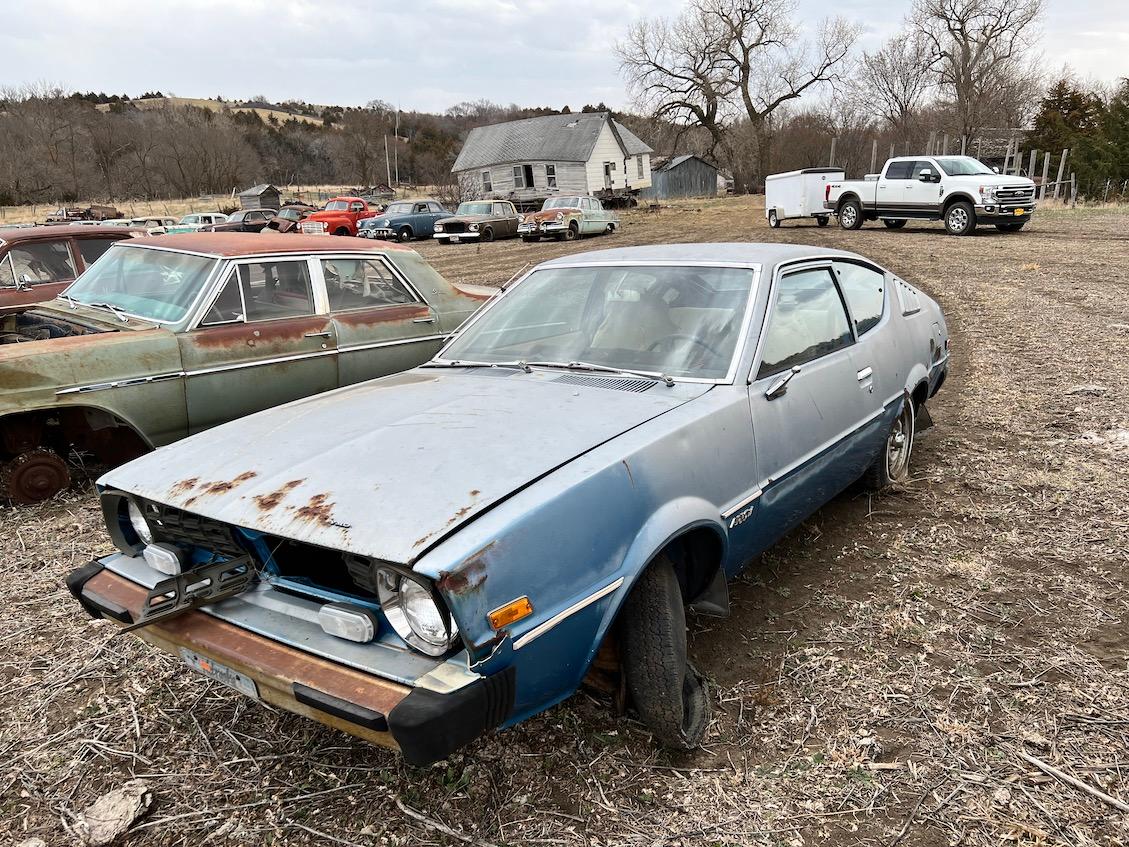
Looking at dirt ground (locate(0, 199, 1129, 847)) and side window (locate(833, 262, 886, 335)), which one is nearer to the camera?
dirt ground (locate(0, 199, 1129, 847))

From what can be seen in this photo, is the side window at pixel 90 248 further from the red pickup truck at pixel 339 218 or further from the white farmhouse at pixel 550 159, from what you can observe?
the white farmhouse at pixel 550 159

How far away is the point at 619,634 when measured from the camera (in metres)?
2.51

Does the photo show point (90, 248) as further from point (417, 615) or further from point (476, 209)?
point (476, 209)

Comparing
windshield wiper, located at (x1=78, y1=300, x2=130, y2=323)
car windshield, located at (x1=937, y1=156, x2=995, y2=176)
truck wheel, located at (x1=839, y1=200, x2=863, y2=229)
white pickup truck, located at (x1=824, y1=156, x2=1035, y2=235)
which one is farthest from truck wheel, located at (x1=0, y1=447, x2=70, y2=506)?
truck wheel, located at (x1=839, y1=200, x2=863, y2=229)

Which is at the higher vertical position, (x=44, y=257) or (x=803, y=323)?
(x=44, y=257)

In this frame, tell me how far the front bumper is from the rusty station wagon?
284 centimetres

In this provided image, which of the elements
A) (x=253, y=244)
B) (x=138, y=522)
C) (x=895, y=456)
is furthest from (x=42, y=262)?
A: (x=895, y=456)

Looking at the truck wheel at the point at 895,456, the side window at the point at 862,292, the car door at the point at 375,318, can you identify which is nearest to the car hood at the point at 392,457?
the side window at the point at 862,292

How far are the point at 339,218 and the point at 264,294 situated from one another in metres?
23.9

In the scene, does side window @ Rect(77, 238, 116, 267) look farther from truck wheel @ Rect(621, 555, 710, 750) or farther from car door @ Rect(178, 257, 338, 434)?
truck wheel @ Rect(621, 555, 710, 750)

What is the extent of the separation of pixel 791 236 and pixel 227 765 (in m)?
→ 20.1

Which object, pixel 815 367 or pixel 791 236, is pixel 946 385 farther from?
pixel 791 236

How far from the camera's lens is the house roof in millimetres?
48188

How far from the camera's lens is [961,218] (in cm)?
1892
